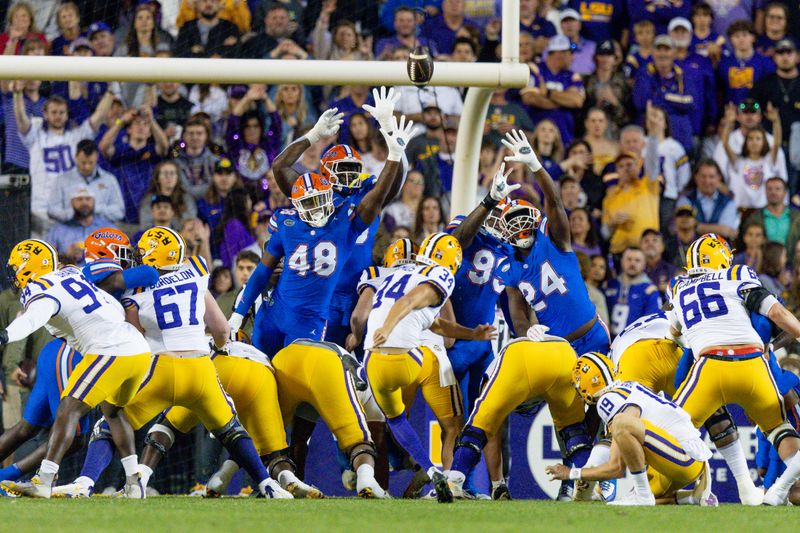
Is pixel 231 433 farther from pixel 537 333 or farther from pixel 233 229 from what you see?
pixel 233 229

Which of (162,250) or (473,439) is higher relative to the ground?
(162,250)

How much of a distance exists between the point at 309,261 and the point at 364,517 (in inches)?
115

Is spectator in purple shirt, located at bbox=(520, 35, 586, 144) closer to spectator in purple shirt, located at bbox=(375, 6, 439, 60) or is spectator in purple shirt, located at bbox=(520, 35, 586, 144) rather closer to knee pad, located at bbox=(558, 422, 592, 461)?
spectator in purple shirt, located at bbox=(375, 6, 439, 60)

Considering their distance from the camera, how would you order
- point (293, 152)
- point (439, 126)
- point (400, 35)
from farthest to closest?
point (400, 35)
point (439, 126)
point (293, 152)

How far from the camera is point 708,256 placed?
904 centimetres

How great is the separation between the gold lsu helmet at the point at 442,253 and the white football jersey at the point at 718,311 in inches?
59.4

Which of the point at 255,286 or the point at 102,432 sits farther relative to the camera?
the point at 255,286

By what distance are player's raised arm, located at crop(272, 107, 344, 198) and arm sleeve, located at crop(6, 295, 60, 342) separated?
94.0 inches

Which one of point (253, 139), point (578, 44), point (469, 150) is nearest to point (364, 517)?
point (469, 150)

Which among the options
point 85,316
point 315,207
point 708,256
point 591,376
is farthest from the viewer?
point 315,207

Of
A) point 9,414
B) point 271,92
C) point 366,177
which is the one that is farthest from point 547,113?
point 9,414

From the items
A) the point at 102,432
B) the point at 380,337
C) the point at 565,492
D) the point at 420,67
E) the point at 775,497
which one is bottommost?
the point at 565,492

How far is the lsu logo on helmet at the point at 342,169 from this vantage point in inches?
379

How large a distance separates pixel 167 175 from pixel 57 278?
12.0ft
